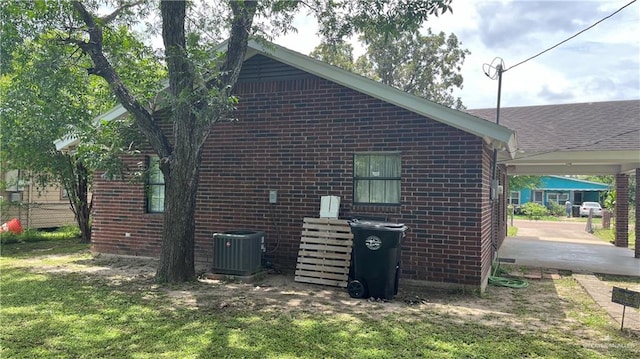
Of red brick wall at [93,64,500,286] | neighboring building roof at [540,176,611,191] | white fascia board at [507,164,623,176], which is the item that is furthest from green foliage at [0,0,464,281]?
neighboring building roof at [540,176,611,191]

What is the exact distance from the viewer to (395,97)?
724 centimetres

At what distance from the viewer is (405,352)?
13.8ft

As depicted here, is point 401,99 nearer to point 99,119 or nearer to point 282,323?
point 282,323

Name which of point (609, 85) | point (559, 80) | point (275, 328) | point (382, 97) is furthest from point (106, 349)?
point (609, 85)

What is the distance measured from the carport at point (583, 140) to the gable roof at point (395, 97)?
12.9ft

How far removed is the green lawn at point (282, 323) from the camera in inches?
168

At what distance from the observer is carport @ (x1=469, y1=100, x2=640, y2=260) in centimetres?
1061

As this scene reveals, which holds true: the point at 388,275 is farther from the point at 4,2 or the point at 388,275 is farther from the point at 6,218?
the point at 6,218

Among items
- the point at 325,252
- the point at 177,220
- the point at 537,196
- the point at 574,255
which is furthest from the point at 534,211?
the point at 177,220

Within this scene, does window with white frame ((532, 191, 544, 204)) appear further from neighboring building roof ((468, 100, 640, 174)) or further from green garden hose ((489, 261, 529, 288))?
green garden hose ((489, 261, 529, 288))

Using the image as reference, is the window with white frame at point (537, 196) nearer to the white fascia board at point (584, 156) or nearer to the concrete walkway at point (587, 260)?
the concrete walkway at point (587, 260)

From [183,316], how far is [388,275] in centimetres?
293

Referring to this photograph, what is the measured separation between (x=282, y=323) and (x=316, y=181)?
3455 millimetres

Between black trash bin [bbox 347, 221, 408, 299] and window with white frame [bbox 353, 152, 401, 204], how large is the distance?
51.8 inches
